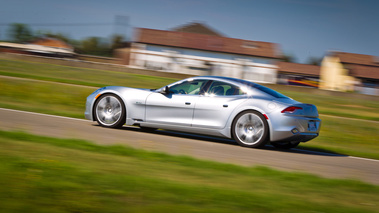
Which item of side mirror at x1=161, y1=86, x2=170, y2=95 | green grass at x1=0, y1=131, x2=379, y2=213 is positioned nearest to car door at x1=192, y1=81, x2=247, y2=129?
side mirror at x1=161, y1=86, x2=170, y2=95

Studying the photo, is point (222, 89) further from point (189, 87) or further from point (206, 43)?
point (206, 43)

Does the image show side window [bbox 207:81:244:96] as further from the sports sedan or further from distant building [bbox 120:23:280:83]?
distant building [bbox 120:23:280:83]

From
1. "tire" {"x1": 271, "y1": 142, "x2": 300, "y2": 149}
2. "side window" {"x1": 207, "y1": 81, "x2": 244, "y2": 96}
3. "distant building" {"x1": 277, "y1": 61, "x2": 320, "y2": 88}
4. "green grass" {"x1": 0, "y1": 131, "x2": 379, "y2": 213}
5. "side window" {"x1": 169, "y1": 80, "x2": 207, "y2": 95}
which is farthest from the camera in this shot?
A: "distant building" {"x1": 277, "y1": 61, "x2": 320, "y2": 88}

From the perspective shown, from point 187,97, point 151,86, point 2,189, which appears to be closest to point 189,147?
point 187,97

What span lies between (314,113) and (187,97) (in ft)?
7.88

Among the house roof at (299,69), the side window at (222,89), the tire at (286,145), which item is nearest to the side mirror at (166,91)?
the side window at (222,89)

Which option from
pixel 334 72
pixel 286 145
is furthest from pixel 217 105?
pixel 334 72

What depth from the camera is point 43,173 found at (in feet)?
13.9

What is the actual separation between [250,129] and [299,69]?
6032cm

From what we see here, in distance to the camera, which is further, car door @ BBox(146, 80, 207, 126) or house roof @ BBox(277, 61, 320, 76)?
house roof @ BBox(277, 61, 320, 76)

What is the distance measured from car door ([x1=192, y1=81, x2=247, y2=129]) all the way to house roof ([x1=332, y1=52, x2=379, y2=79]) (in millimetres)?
47030

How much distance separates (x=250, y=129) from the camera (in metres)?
8.02

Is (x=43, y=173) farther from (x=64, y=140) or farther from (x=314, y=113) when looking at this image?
(x=314, y=113)

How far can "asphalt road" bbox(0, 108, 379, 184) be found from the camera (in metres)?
6.50
